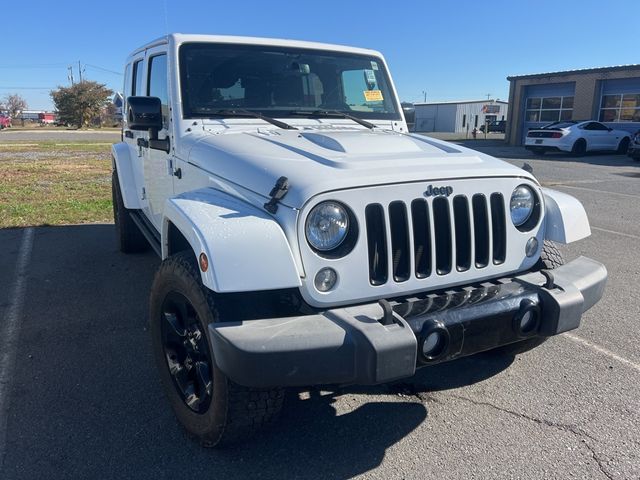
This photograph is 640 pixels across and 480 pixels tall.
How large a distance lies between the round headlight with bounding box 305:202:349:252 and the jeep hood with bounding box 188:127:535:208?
0.27ft

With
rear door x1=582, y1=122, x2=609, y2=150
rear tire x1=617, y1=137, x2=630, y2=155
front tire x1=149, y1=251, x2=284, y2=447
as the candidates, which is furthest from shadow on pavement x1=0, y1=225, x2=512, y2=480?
rear tire x1=617, y1=137, x2=630, y2=155

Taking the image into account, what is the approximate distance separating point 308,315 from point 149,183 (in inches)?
111

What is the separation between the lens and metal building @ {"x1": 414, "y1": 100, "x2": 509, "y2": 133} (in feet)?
187

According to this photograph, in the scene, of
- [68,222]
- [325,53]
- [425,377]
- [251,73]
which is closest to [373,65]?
[325,53]

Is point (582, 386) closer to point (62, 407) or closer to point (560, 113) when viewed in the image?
point (62, 407)

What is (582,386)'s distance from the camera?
11.3ft

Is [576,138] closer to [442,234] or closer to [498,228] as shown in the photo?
[498,228]

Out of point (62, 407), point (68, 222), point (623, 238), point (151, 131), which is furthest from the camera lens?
point (68, 222)

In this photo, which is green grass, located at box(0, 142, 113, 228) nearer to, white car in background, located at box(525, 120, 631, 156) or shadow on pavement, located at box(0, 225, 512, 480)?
shadow on pavement, located at box(0, 225, 512, 480)

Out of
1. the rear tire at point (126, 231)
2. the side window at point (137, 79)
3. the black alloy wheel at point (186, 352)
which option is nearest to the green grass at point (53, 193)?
the rear tire at point (126, 231)

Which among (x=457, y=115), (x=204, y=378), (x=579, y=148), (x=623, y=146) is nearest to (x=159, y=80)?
(x=204, y=378)

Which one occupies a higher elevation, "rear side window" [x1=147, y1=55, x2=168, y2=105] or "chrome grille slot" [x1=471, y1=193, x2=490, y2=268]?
"rear side window" [x1=147, y1=55, x2=168, y2=105]

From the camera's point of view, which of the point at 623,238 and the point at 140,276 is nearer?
the point at 140,276

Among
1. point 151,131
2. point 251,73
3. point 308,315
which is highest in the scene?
point 251,73
